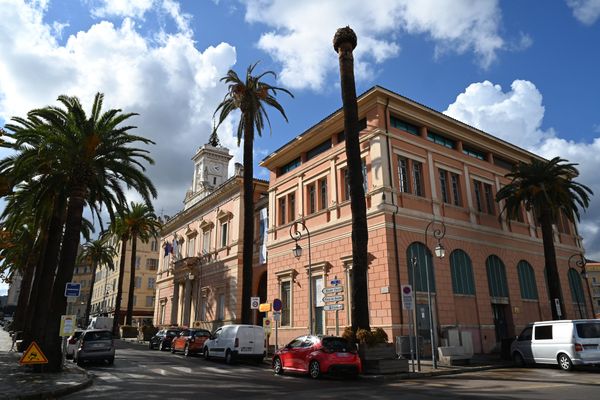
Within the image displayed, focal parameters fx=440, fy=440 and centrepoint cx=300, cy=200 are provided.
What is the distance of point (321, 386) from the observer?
12.8 m

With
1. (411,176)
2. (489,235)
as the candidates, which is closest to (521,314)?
(489,235)

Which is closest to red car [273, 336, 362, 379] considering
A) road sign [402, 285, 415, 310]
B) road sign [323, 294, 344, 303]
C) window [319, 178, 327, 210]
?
road sign [323, 294, 344, 303]

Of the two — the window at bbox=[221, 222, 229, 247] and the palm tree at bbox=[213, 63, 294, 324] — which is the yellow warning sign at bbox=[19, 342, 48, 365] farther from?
the window at bbox=[221, 222, 229, 247]

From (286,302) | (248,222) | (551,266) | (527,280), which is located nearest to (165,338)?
(286,302)

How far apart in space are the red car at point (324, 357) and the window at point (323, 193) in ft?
39.9

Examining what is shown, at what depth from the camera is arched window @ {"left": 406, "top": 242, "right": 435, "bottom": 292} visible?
2247cm

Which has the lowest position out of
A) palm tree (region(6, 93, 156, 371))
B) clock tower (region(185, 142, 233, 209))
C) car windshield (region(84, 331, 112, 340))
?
car windshield (region(84, 331, 112, 340))

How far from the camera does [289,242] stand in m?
29.0

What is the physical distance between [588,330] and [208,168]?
52476 millimetres

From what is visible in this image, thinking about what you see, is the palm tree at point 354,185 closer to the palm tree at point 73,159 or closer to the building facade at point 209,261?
the palm tree at point 73,159

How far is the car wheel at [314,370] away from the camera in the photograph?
1481cm

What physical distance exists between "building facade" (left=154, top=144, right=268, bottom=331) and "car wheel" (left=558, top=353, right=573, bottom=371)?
20.4m

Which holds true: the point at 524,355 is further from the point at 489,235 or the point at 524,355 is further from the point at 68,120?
the point at 68,120

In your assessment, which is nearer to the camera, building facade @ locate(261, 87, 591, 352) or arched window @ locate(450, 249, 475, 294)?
building facade @ locate(261, 87, 591, 352)
